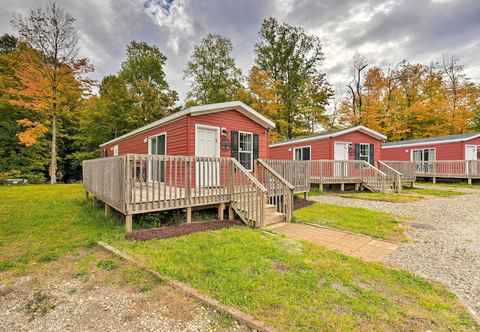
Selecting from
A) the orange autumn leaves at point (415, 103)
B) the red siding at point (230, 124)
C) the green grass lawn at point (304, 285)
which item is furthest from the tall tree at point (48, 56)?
the orange autumn leaves at point (415, 103)

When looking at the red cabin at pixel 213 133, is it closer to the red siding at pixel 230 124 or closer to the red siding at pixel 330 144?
the red siding at pixel 230 124

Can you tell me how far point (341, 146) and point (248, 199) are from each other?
1064 cm

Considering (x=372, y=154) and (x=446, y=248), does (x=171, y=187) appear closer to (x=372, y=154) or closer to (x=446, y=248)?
(x=446, y=248)

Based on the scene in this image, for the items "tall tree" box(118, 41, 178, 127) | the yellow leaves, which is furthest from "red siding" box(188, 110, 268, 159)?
"tall tree" box(118, 41, 178, 127)

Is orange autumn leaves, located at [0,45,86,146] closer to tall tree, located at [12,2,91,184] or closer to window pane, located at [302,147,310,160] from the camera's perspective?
tall tree, located at [12,2,91,184]

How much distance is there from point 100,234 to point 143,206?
1178 mm

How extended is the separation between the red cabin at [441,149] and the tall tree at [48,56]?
86.7 feet

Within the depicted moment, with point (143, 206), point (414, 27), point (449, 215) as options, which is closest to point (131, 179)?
point (143, 206)

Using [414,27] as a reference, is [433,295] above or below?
below

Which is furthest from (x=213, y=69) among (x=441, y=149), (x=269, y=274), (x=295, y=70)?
(x=269, y=274)

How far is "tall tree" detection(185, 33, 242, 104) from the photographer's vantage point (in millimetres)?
23000

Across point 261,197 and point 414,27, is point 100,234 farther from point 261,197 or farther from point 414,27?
point 414,27

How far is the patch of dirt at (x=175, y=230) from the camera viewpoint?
4.57 metres

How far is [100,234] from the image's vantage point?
4.87 meters
